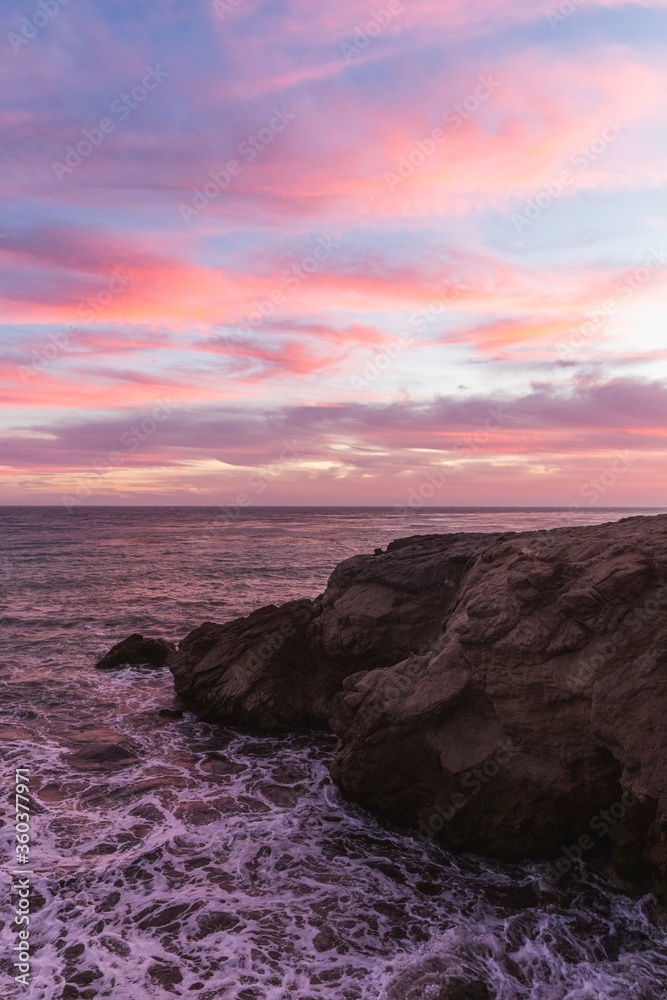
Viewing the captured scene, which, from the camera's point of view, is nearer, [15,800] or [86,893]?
[86,893]

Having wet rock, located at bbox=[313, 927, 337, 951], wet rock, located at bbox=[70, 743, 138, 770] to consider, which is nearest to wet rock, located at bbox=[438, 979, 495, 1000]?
wet rock, located at bbox=[313, 927, 337, 951]

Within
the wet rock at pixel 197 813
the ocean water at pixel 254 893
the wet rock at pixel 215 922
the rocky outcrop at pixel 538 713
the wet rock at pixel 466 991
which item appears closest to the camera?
the wet rock at pixel 466 991

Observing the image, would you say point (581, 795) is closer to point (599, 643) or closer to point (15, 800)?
point (599, 643)

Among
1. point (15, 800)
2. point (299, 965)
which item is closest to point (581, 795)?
point (299, 965)

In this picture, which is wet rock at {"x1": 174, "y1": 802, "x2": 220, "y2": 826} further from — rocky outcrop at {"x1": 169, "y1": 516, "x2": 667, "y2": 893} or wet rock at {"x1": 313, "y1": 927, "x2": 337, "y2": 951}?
wet rock at {"x1": 313, "y1": 927, "x2": 337, "y2": 951}

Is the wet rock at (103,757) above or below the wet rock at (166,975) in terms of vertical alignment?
below

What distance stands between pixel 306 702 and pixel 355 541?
1963 inches

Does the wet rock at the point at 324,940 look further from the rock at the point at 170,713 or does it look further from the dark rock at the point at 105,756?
the rock at the point at 170,713

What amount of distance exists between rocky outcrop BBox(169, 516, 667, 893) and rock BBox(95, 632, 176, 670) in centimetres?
844

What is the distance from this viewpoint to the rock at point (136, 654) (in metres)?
17.7

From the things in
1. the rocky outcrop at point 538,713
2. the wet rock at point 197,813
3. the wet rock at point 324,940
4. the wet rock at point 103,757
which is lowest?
the wet rock at point 103,757

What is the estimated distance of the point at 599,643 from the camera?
26.4ft

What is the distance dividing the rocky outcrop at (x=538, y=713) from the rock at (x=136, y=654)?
844 centimetres
